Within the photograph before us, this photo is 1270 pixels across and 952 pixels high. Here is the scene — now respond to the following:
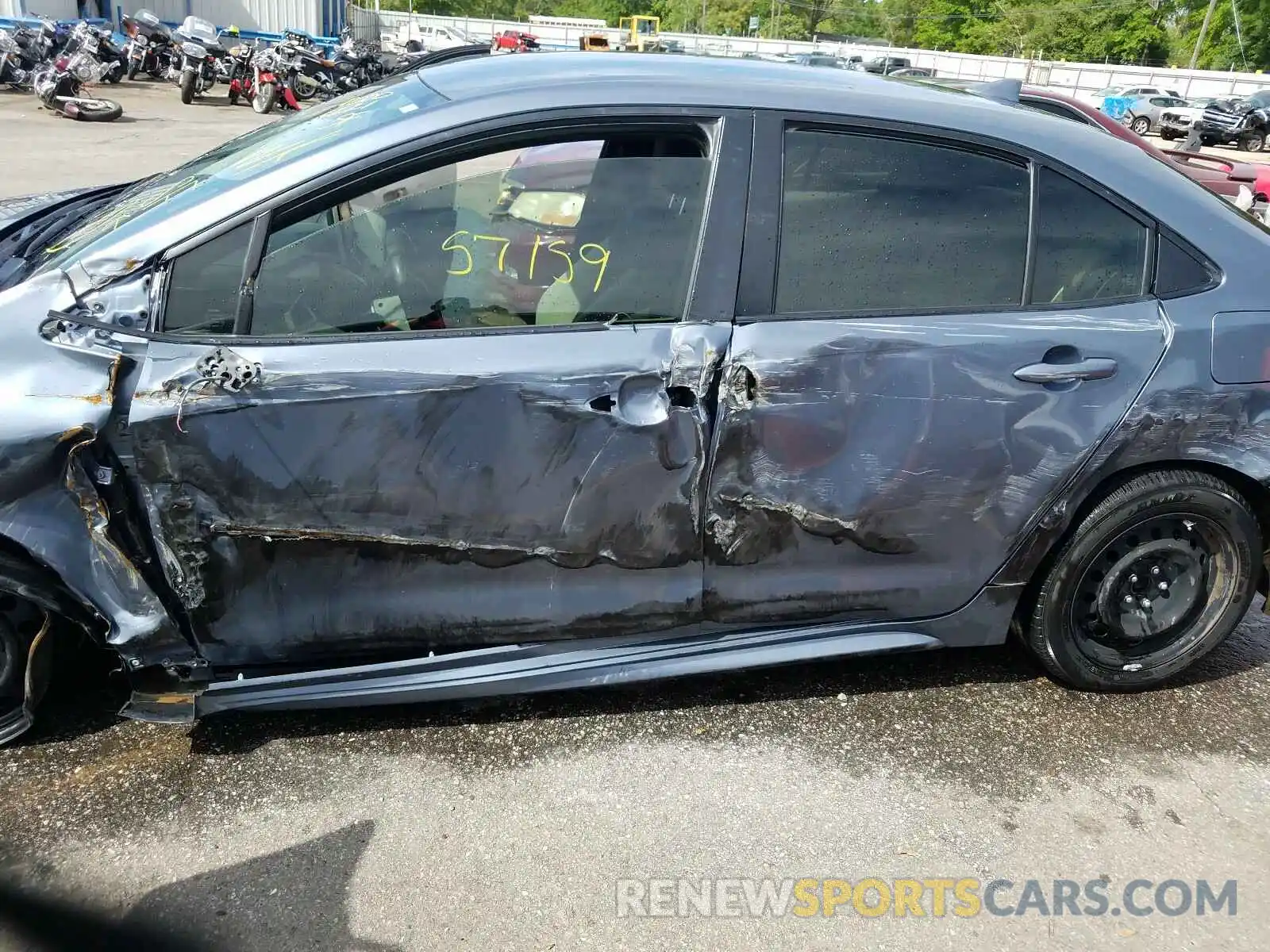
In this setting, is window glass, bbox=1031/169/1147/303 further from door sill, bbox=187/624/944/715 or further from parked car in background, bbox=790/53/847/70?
door sill, bbox=187/624/944/715

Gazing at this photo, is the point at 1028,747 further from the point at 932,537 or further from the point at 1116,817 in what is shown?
the point at 932,537

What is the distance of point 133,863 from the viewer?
2.24 m

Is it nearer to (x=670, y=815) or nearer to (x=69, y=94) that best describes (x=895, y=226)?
(x=670, y=815)

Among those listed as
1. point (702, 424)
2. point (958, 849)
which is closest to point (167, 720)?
point (702, 424)

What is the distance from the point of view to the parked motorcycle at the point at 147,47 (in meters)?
21.3

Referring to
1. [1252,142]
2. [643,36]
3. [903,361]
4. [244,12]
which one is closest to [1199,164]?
[903,361]

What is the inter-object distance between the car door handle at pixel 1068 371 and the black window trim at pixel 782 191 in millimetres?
157

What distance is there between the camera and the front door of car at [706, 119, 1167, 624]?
2.42m

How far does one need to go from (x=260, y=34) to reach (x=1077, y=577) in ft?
106

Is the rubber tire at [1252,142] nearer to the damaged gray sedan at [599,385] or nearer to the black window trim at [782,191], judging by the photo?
the damaged gray sedan at [599,385]

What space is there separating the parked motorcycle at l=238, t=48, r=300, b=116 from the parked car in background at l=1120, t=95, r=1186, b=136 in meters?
25.8

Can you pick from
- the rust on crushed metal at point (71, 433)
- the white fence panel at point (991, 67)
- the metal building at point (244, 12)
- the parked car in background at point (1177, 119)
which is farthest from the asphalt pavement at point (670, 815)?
the white fence panel at point (991, 67)

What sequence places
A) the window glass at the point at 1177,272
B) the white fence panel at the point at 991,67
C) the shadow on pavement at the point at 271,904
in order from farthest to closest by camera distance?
the white fence panel at the point at 991,67, the window glass at the point at 1177,272, the shadow on pavement at the point at 271,904

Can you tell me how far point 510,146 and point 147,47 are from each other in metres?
23.9
